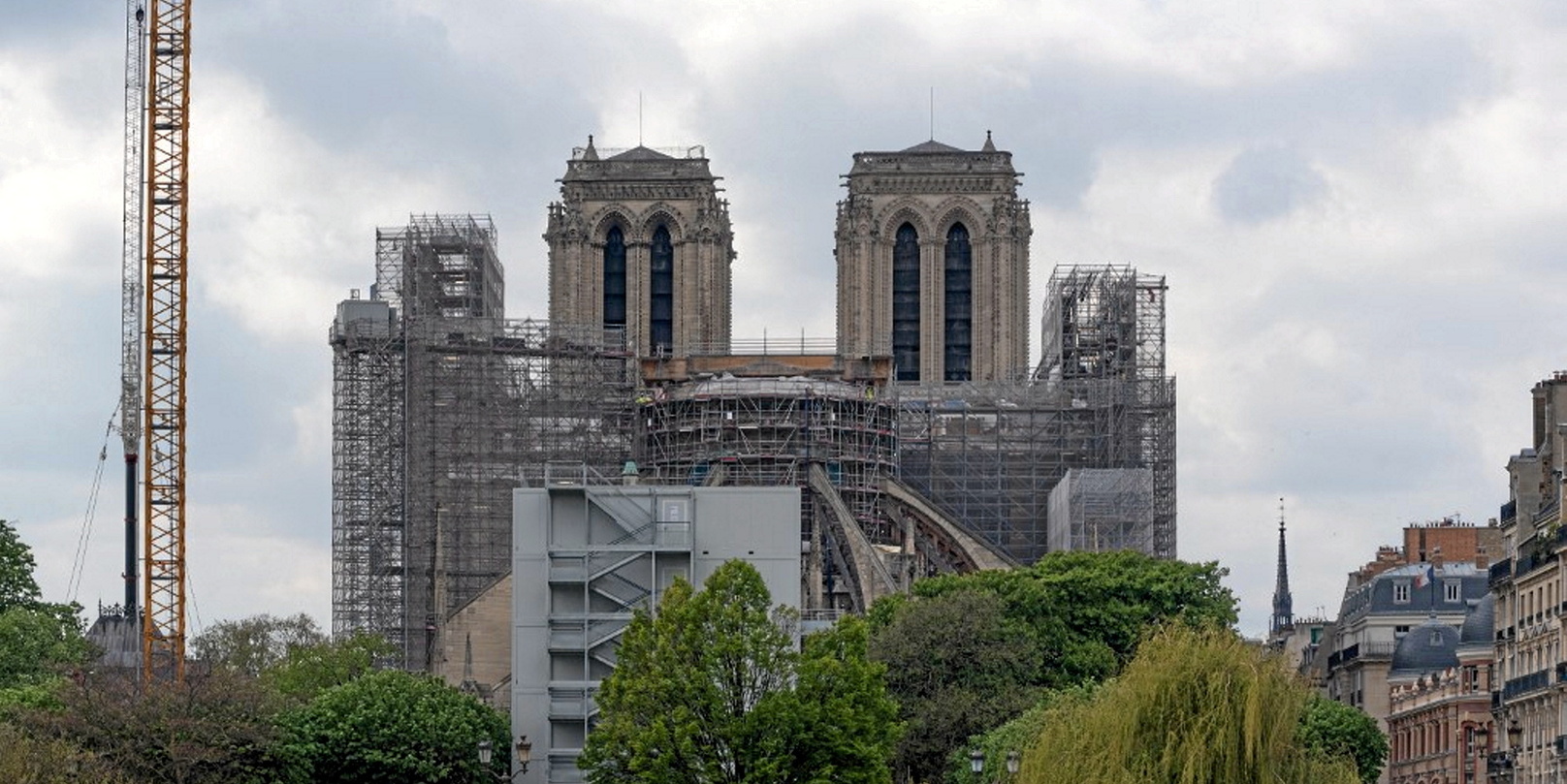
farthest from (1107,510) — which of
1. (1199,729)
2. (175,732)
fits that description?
(1199,729)

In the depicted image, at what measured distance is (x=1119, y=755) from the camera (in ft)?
214

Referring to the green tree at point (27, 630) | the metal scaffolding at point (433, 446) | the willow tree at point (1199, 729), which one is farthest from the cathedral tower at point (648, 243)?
the willow tree at point (1199, 729)

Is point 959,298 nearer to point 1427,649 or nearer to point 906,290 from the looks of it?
point 906,290

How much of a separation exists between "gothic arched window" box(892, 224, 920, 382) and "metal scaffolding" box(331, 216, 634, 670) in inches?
1076

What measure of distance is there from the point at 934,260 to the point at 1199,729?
10563cm

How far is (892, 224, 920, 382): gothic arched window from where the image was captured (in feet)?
560

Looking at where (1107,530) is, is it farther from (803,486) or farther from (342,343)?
(342,343)

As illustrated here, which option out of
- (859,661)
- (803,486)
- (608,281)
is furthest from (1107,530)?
(859,661)

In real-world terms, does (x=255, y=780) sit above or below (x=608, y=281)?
below

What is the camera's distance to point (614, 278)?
17288cm

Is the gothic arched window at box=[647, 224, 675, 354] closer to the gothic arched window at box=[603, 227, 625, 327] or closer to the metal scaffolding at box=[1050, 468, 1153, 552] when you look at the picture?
the gothic arched window at box=[603, 227, 625, 327]

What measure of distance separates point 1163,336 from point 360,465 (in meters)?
38.7

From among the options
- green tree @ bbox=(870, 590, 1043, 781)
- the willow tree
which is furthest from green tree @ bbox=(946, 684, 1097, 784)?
the willow tree

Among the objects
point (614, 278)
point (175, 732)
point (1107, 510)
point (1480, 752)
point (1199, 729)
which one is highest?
point (614, 278)
